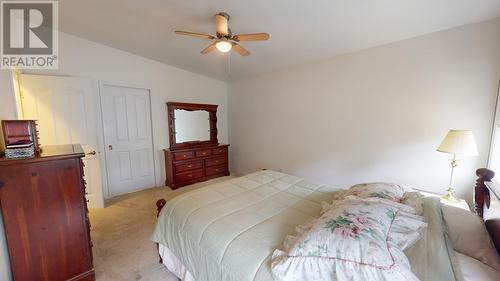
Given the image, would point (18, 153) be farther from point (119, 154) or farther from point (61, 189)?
point (119, 154)

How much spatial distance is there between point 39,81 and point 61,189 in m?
2.28

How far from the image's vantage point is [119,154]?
12.0 ft

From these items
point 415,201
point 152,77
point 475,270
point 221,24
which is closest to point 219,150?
point 152,77

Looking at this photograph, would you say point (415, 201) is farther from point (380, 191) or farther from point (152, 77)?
point (152, 77)

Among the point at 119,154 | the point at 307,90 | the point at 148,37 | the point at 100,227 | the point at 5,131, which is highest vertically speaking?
the point at 148,37

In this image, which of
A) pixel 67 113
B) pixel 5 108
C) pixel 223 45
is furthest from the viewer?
pixel 67 113

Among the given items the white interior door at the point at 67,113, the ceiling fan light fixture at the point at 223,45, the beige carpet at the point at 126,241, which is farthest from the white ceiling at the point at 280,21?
the beige carpet at the point at 126,241

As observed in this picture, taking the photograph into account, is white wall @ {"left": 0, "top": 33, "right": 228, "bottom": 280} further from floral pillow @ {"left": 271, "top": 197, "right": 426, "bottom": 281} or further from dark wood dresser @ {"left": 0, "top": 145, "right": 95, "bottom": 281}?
floral pillow @ {"left": 271, "top": 197, "right": 426, "bottom": 281}

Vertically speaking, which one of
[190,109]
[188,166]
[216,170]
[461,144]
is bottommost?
[216,170]

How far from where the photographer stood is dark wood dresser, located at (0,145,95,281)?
138cm

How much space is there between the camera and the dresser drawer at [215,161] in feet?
14.7

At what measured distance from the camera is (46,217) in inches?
58.5

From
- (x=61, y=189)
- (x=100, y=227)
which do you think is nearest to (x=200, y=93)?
(x=100, y=227)

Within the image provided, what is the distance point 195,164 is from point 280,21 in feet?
10.3
